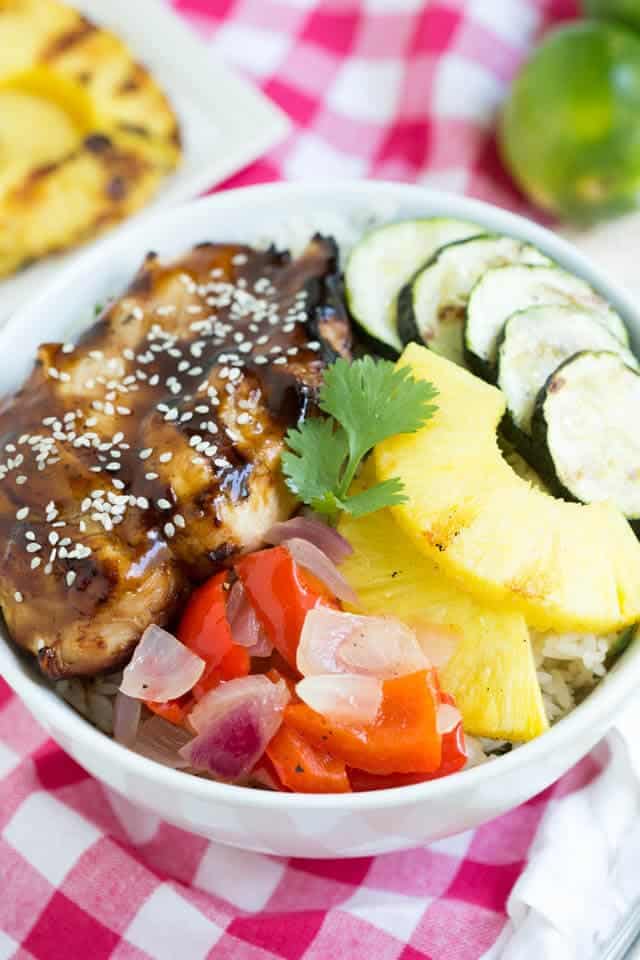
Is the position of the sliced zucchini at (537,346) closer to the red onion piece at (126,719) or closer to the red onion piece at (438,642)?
the red onion piece at (438,642)

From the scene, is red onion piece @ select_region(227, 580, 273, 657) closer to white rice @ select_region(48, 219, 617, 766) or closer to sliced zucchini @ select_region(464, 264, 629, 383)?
white rice @ select_region(48, 219, 617, 766)

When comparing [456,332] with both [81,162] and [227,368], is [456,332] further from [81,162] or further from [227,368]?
[81,162]

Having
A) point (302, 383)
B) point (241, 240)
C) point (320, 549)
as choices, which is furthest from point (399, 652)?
point (241, 240)

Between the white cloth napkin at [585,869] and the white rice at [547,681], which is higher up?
the white rice at [547,681]

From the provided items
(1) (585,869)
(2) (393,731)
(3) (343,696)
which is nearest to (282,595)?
(3) (343,696)

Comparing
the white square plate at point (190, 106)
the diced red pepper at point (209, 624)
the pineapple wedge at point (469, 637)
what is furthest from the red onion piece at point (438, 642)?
the white square plate at point (190, 106)
